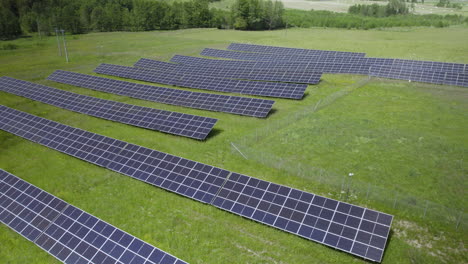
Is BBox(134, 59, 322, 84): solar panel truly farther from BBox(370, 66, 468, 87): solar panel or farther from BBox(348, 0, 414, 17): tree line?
BBox(348, 0, 414, 17): tree line

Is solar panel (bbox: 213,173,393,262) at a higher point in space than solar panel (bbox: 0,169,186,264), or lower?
higher

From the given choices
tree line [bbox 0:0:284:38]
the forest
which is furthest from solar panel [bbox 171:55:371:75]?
the forest

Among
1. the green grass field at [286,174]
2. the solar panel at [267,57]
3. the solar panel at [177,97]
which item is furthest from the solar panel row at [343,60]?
the solar panel at [177,97]

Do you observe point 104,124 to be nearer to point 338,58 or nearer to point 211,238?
point 211,238

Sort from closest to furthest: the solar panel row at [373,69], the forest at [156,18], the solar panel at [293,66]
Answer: the solar panel row at [373,69] → the solar panel at [293,66] → the forest at [156,18]

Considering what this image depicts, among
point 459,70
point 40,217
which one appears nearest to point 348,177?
point 40,217

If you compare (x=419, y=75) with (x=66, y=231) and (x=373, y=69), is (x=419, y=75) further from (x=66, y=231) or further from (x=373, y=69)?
(x=66, y=231)

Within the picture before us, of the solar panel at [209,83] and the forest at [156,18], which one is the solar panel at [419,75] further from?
the forest at [156,18]
